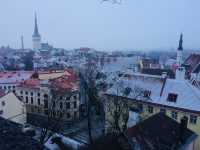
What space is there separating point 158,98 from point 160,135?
681cm

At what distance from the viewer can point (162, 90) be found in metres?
20.3

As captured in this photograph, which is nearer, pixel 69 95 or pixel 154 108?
pixel 154 108

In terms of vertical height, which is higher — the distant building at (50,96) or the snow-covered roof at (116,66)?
the snow-covered roof at (116,66)

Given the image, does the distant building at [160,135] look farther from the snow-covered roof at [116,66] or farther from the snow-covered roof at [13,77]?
the snow-covered roof at [116,66]

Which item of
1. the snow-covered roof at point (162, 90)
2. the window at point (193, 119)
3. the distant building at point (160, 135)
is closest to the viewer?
the distant building at point (160, 135)

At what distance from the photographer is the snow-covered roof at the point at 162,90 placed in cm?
1830

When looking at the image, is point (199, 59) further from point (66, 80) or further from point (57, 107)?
point (57, 107)

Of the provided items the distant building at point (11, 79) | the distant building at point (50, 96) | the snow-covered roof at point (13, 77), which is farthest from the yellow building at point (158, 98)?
the snow-covered roof at point (13, 77)

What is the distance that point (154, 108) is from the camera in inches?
785

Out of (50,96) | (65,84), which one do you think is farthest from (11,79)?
(50,96)

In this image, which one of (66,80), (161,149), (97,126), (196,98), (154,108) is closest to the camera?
(161,149)

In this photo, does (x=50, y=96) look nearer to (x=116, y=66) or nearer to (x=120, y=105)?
(x=120, y=105)

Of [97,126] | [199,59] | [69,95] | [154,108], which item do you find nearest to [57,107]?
[69,95]

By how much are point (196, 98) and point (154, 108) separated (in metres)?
3.57
